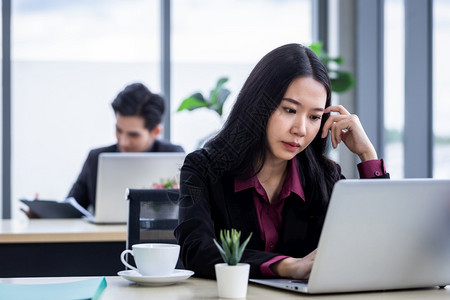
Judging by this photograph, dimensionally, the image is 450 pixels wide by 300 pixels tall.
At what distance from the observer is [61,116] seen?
4.78m

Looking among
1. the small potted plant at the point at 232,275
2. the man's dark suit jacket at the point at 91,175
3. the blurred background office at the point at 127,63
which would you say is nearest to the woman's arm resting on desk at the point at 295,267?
the small potted plant at the point at 232,275

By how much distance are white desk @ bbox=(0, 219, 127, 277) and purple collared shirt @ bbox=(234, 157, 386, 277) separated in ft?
3.37

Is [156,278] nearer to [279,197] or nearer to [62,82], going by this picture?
[279,197]

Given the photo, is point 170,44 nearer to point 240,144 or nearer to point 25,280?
point 240,144

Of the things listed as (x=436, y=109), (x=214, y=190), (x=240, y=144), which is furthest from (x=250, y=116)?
(x=436, y=109)

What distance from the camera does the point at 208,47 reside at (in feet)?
16.2

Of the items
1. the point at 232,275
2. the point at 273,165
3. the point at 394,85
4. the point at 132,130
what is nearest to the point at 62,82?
the point at 132,130

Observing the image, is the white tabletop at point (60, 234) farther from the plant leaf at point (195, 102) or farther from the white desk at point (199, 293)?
the plant leaf at point (195, 102)

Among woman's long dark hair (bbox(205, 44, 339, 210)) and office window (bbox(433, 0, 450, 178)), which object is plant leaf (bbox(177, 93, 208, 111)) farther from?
woman's long dark hair (bbox(205, 44, 339, 210))

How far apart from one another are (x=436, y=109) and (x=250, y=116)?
241 centimetres

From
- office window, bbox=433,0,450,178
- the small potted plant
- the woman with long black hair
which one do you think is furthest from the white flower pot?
office window, bbox=433,0,450,178

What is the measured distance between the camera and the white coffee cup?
4.77 feet

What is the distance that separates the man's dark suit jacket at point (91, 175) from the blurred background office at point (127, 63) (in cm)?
95

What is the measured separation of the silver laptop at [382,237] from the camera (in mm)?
1294
